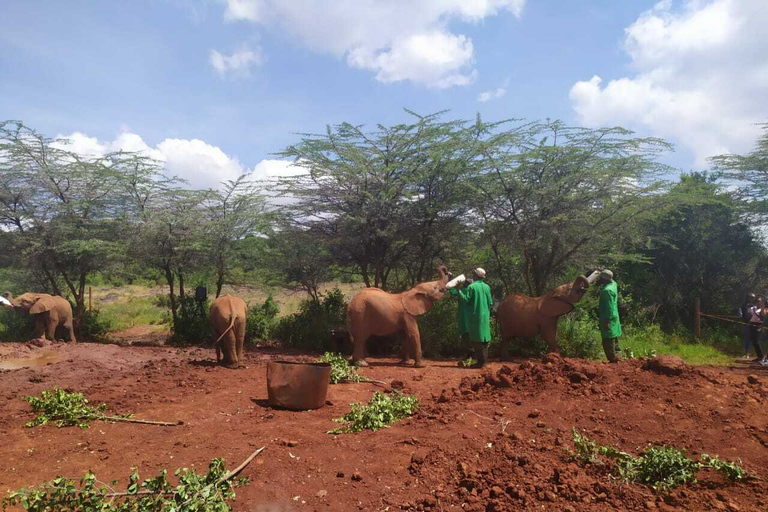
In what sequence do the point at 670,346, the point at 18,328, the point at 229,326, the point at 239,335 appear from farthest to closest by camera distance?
the point at 18,328, the point at 670,346, the point at 239,335, the point at 229,326

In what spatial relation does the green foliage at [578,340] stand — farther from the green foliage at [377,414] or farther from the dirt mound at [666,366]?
the green foliage at [377,414]

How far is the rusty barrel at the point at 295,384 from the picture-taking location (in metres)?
6.34

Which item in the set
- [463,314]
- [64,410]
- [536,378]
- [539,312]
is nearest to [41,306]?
[64,410]

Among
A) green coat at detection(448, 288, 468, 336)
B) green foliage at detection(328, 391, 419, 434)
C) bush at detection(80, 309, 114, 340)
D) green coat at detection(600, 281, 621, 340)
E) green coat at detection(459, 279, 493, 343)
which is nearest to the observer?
green foliage at detection(328, 391, 419, 434)

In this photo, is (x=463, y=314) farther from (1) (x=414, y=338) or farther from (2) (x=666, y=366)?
(2) (x=666, y=366)

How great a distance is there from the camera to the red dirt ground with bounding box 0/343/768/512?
381cm

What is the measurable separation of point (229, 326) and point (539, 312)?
566 cm

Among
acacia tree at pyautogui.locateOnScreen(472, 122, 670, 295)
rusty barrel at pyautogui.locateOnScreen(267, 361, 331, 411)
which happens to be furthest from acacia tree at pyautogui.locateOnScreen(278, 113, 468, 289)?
rusty barrel at pyautogui.locateOnScreen(267, 361, 331, 411)

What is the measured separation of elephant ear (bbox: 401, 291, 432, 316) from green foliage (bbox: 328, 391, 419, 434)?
11.5 feet

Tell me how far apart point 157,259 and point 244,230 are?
2327 millimetres

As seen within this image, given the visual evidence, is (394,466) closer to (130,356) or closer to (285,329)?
(130,356)

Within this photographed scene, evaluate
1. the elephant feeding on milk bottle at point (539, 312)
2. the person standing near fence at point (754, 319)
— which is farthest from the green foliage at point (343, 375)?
the person standing near fence at point (754, 319)

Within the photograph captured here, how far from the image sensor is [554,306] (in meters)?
10.0

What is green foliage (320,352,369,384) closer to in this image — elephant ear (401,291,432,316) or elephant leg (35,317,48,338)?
elephant ear (401,291,432,316)
